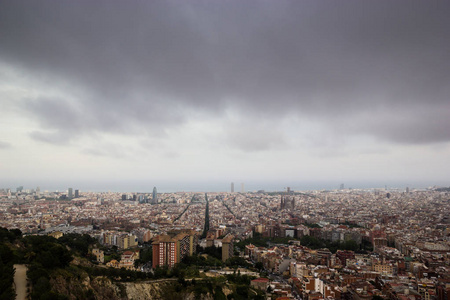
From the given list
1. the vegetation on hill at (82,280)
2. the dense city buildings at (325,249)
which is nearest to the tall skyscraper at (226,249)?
the dense city buildings at (325,249)

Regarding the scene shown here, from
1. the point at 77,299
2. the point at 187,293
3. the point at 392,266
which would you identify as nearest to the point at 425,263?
the point at 392,266

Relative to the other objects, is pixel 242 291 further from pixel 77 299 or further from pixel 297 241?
pixel 297 241

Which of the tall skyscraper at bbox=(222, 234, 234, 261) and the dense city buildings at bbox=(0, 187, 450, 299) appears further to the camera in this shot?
the tall skyscraper at bbox=(222, 234, 234, 261)

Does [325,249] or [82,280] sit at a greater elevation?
[82,280]

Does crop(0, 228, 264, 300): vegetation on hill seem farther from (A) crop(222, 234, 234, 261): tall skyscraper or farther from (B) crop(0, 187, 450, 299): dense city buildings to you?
(A) crop(222, 234, 234, 261): tall skyscraper

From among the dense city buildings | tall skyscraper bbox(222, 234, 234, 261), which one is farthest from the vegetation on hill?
tall skyscraper bbox(222, 234, 234, 261)

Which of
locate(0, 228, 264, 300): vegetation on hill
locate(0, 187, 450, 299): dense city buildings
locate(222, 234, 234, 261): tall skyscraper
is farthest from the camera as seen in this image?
locate(222, 234, 234, 261): tall skyscraper

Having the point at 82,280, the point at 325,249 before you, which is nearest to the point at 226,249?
the point at 325,249

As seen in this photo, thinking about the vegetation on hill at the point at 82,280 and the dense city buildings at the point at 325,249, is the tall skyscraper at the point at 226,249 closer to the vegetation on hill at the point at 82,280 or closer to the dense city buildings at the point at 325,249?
the dense city buildings at the point at 325,249

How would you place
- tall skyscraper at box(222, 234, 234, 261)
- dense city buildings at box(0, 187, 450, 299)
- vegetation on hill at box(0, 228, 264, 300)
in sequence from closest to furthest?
vegetation on hill at box(0, 228, 264, 300), dense city buildings at box(0, 187, 450, 299), tall skyscraper at box(222, 234, 234, 261)

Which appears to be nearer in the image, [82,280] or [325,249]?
[82,280]

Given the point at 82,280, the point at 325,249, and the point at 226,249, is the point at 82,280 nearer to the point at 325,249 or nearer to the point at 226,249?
the point at 226,249
